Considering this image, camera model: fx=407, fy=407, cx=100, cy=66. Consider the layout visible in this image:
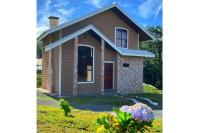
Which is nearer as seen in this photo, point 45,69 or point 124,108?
point 124,108

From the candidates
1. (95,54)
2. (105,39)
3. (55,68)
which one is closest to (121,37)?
(105,39)

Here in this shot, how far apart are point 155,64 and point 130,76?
232 mm

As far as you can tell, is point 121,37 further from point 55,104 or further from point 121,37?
point 55,104

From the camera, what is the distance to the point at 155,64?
327 centimetres

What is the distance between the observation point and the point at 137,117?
2.98m

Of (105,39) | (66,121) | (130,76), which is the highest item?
(105,39)

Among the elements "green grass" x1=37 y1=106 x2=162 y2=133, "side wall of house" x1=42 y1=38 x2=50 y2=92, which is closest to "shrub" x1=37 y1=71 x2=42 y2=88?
"side wall of house" x1=42 y1=38 x2=50 y2=92

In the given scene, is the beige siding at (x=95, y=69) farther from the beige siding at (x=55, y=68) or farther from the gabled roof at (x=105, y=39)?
the beige siding at (x=55, y=68)

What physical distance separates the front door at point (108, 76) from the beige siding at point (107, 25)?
8.3 inches

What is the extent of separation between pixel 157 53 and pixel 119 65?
1.07 ft

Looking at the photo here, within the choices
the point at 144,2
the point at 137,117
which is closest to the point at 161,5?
the point at 144,2

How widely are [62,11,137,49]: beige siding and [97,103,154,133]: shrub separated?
591 millimetres

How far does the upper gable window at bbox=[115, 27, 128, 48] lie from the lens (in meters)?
3.35
